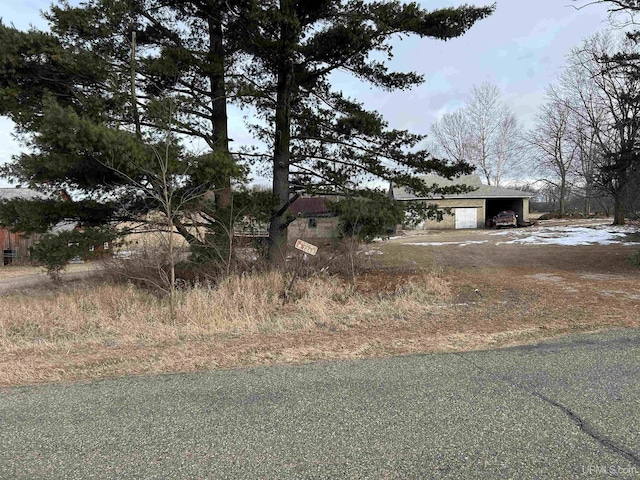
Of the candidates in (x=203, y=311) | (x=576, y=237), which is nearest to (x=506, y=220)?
(x=576, y=237)

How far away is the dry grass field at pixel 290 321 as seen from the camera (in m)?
4.90

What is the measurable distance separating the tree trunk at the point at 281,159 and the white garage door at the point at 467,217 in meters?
27.6

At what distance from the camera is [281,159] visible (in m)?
11.8

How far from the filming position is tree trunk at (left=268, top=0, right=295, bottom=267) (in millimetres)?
10305

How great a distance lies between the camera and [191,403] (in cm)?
350

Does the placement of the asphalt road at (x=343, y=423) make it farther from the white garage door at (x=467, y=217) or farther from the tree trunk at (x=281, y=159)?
the white garage door at (x=467, y=217)

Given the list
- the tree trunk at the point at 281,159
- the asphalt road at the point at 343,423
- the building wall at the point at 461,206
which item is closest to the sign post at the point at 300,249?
the tree trunk at the point at 281,159

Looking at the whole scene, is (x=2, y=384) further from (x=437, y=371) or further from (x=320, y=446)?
(x=437, y=371)

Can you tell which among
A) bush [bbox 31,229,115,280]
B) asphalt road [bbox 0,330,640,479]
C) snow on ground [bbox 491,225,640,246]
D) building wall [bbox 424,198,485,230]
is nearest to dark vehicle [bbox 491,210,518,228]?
building wall [bbox 424,198,485,230]

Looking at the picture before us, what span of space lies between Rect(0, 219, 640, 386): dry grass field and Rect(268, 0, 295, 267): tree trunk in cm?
195

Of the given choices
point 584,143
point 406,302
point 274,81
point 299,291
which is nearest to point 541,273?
point 406,302

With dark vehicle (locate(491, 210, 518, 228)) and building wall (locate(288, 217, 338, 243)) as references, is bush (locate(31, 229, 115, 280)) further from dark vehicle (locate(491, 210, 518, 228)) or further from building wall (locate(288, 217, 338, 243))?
dark vehicle (locate(491, 210, 518, 228))

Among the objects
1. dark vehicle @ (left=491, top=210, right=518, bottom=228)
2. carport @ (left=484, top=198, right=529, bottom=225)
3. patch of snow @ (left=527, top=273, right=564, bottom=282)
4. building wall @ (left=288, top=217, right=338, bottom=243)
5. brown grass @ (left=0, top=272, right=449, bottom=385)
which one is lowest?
brown grass @ (left=0, top=272, right=449, bottom=385)

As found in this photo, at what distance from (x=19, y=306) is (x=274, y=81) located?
8072 mm
